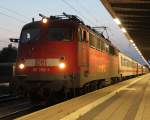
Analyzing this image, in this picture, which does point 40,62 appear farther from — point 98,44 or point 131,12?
point 131,12

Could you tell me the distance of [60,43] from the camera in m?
16.8

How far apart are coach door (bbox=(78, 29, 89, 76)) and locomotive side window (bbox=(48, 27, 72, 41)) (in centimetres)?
57

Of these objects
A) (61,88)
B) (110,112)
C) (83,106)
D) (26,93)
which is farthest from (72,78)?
(110,112)

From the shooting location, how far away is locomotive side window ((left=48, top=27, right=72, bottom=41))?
1703cm

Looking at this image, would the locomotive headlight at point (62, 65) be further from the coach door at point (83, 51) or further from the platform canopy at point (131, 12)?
the platform canopy at point (131, 12)

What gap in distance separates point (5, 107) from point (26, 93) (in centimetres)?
123

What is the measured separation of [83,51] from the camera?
1792 cm

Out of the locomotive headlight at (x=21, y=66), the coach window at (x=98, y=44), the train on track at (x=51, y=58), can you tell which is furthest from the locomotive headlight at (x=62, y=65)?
the coach window at (x=98, y=44)

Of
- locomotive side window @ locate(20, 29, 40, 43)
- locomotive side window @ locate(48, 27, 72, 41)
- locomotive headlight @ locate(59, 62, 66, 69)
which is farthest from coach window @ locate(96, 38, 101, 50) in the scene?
locomotive headlight @ locate(59, 62, 66, 69)

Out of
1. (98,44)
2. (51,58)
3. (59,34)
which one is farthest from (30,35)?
(98,44)

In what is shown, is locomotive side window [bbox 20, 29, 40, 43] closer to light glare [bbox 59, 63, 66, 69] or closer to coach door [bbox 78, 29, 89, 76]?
light glare [bbox 59, 63, 66, 69]

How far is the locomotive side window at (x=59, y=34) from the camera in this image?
1703cm

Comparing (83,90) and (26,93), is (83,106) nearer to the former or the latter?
(26,93)

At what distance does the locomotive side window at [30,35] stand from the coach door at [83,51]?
1.77m
